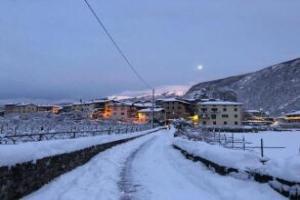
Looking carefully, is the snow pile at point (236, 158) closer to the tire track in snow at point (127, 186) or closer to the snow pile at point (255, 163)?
the snow pile at point (255, 163)

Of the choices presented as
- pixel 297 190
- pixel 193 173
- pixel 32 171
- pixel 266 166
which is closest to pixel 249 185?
pixel 266 166

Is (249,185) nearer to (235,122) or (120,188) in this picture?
(120,188)

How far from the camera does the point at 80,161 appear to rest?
1803cm

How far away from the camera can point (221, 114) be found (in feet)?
501

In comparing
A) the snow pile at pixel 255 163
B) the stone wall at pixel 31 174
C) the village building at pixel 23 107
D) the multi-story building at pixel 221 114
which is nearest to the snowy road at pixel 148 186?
the stone wall at pixel 31 174

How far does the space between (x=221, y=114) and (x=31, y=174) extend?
145 m

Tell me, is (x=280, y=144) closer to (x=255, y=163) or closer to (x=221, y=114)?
(x=255, y=163)

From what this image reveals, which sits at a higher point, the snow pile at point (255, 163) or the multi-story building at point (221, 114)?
the multi-story building at point (221, 114)

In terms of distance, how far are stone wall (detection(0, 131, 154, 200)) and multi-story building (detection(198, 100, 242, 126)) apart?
137776 millimetres

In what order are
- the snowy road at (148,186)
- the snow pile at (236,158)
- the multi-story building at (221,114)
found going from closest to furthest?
the snowy road at (148,186), the snow pile at (236,158), the multi-story building at (221,114)

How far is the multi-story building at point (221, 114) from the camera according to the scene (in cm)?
15175

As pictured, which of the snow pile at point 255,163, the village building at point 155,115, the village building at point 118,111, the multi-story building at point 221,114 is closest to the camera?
the snow pile at point 255,163

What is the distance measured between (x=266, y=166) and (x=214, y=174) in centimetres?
366

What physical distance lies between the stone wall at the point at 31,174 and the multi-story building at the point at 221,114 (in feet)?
452
